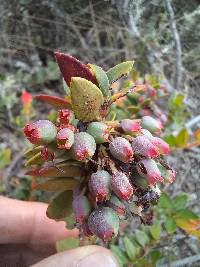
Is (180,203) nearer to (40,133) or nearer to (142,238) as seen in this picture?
(142,238)

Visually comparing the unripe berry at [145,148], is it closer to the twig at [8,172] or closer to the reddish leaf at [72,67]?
the reddish leaf at [72,67]

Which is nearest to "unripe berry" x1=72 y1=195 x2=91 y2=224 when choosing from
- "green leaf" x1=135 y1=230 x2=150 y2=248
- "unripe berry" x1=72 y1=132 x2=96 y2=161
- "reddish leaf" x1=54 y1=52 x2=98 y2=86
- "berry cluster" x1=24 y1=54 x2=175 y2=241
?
"berry cluster" x1=24 y1=54 x2=175 y2=241

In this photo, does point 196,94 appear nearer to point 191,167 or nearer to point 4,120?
point 191,167

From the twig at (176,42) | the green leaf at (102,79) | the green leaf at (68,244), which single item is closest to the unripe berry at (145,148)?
the green leaf at (102,79)

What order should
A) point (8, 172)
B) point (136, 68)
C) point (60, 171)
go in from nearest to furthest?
point (60, 171) < point (136, 68) < point (8, 172)

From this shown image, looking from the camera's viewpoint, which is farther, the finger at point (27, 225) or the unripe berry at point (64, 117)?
the finger at point (27, 225)

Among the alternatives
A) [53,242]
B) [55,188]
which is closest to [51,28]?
[53,242]

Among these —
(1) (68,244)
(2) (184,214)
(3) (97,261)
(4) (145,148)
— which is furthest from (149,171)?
(2) (184,214)
